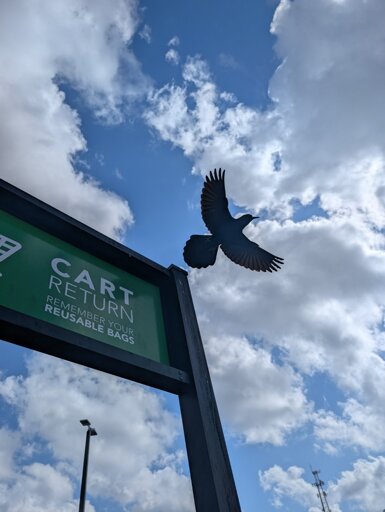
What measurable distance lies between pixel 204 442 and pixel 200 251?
1927mm

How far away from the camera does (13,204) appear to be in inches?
89.5

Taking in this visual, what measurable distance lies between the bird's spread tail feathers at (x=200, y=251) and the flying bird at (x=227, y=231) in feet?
0.05

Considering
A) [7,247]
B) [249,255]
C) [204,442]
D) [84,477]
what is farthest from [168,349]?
[84,477]

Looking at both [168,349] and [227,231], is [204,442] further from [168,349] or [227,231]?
[227,231]

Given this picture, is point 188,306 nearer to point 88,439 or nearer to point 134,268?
point 134,268

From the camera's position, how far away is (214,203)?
416 cm

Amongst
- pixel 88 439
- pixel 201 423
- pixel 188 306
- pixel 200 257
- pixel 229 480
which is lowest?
pixel 229 480

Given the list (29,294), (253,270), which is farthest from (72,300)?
(253,270)

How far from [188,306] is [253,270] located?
1.33 meters

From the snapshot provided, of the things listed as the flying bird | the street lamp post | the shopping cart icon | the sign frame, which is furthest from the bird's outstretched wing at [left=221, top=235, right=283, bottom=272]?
the street lamp post

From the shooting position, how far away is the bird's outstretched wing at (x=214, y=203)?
4098 millimetres

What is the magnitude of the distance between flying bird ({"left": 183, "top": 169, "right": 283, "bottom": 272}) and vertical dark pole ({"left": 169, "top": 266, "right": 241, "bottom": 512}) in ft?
5.13

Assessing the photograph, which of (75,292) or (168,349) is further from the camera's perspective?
(168,349)

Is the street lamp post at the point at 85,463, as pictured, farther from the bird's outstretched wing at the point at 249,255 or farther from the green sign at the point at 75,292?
the green sign at the point at 75,292
